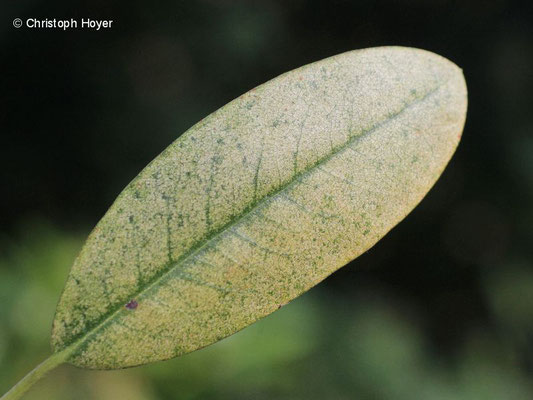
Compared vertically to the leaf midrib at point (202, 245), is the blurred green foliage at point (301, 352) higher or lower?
lower

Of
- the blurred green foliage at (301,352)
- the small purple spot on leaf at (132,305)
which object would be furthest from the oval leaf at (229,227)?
the blurred green foliage at (301,352)

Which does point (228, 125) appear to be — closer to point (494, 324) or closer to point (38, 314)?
point (38, 314)

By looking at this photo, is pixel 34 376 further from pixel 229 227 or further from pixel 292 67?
pixel 292 67

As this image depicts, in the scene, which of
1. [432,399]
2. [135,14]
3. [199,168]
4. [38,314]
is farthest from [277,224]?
[135,14]

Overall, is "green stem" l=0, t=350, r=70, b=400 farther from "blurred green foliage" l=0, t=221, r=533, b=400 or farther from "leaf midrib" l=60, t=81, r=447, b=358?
"blurred green foliage" l=0, t=221, r=533, b=400

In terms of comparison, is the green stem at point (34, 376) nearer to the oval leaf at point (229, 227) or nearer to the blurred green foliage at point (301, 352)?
the oval leaf at point (229, 227)

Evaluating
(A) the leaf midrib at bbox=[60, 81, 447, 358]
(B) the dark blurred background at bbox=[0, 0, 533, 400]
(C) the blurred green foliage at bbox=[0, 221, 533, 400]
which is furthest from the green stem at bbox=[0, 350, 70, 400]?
(B) the dark blurred background at bbox=[0, 0, 533, 400]

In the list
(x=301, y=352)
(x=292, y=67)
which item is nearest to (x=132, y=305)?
(x=301, y=352)
